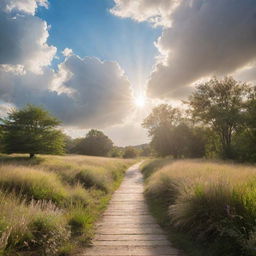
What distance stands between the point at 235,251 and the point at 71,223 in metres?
3.85

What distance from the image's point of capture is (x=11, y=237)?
3701mm

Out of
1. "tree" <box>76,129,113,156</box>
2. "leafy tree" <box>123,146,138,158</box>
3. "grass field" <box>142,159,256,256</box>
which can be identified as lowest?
"grass field" <box>142,159,256,256</box>

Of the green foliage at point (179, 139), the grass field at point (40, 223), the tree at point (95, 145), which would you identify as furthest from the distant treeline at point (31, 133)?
the tree at point (95, 145)

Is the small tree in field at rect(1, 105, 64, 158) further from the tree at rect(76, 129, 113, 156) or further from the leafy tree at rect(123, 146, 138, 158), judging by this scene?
the leafy tree at rect(123, 146, 138, 158)

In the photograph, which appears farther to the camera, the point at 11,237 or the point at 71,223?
the point at 71,223

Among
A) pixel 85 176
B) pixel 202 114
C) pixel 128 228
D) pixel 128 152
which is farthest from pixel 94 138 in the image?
pixel 128 228

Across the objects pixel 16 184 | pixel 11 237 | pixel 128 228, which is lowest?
pixel 128 228

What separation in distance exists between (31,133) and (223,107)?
83.6 ft

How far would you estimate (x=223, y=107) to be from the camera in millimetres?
27156

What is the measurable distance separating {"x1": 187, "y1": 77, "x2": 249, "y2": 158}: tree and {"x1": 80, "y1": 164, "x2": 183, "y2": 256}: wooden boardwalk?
22.9 m

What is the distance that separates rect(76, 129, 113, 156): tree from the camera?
7131 cm

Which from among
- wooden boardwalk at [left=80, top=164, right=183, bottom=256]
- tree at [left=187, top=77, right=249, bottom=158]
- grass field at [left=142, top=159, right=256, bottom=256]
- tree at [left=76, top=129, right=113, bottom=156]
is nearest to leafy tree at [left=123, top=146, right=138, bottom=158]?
tree at [left=76, top=129, right=113, bottom=156]

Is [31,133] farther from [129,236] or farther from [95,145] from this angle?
[95,145]

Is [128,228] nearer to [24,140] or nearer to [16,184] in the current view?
[16,184]
